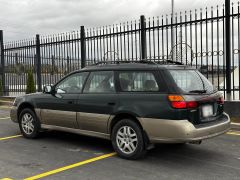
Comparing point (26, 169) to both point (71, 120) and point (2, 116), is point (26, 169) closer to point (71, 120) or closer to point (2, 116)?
point (71, 120)

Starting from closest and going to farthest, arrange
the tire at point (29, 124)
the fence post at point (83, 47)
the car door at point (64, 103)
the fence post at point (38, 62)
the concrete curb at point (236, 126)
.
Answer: the car door at point (64, 103), the tire at point (29, 124), the concrete curb at point (236, 126), the fence post at point (83, 47), the fence post at point (38, 62)

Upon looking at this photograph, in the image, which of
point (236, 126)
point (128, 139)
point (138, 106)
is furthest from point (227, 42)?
point (128, 139)

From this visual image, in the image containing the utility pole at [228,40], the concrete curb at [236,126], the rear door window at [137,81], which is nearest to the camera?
the rear door window at [137,81]

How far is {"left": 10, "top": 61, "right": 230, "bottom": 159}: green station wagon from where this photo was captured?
210 inches

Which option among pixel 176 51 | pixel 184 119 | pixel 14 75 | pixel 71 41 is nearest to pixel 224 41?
pixel 176 51

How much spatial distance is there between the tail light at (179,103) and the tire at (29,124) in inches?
129

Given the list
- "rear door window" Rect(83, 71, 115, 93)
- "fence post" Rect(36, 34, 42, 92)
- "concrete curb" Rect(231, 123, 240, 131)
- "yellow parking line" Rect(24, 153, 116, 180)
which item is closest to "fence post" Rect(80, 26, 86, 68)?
"fence post" Rect(36, 34, 42, 92)

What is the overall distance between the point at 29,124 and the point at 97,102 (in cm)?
209

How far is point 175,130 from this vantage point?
17.2 feet

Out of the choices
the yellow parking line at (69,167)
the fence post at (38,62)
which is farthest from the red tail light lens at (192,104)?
the fence post at (38,62)

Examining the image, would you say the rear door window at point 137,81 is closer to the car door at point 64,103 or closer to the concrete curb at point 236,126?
the car door at point 64,103

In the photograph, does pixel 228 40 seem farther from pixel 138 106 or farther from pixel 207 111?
pixel 138 106

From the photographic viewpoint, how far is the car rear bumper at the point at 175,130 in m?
5.21

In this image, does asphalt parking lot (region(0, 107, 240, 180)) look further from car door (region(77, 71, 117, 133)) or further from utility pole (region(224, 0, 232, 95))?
utility pole (region(224, 0, 232, 95))
